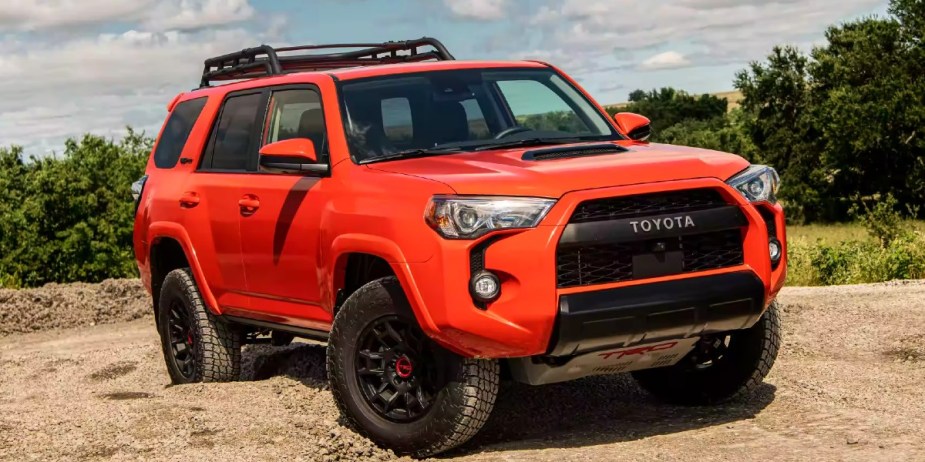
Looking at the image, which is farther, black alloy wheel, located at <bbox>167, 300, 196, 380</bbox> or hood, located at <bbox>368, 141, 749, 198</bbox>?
black alloy wheel, located at <bbox>167, 300, 196, 380</bbox>

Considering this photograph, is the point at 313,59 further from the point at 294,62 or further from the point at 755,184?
the point at 755,184

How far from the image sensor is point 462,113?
7.33 meters

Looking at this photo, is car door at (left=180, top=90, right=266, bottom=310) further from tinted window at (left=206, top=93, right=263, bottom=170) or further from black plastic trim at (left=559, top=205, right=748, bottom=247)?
black plastic trim at (left=559, top=205, right=748, bottom=247)

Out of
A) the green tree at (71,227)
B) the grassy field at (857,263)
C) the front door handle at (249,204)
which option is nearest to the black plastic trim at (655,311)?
the front door handle at (249,204)

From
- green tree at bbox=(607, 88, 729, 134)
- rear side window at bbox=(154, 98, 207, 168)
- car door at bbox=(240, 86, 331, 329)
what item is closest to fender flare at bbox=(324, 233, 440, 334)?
car door at bbox=(240, 86, 331, 329)

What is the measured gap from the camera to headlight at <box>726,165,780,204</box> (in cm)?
630

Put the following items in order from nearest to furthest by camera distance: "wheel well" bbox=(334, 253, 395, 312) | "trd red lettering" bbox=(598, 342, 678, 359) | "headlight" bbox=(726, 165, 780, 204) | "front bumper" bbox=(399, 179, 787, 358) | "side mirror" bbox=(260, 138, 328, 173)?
1. "front bumper" bbox=(399, 179, 787, 358)
2. "trd red lettering" bbox=(598, 342, 678, 359)
3. "headlight" bbox=(726, 165, 780, 204)
4. "wheel well" bbox=(334, 253, 395, 312)
5. "side mirror" bbox=(260, 138, 328, 173)

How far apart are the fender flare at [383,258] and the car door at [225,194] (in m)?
1.36

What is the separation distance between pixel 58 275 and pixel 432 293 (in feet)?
132

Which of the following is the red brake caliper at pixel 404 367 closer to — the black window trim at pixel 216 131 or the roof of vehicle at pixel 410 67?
the roof of vehicle at pixel 410 67

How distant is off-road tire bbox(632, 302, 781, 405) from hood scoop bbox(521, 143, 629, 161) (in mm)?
1296

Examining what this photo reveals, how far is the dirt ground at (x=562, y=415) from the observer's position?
6320mm

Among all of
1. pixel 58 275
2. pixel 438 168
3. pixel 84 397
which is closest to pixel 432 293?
pixel 438 168

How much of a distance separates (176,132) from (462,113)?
287cm
